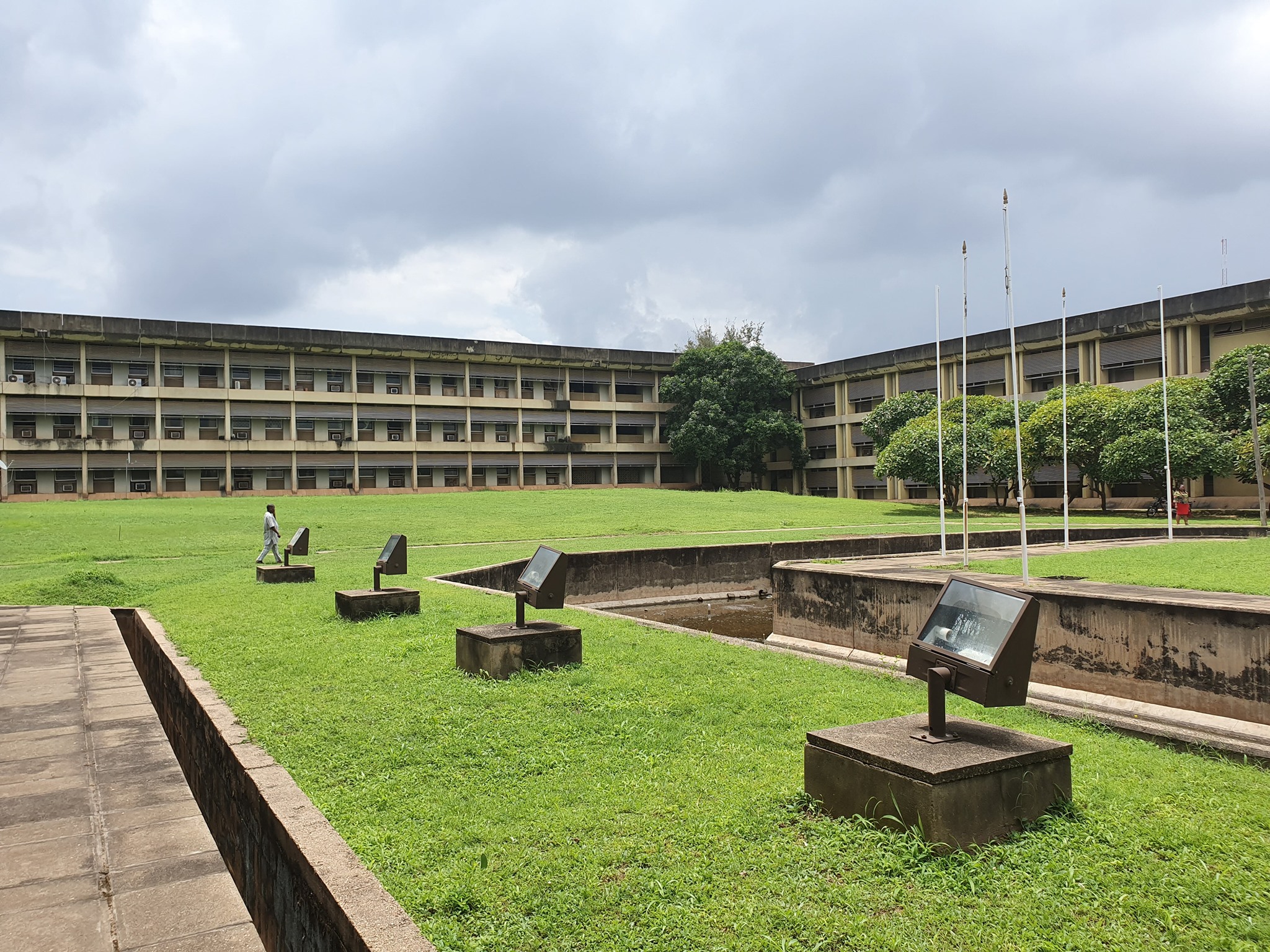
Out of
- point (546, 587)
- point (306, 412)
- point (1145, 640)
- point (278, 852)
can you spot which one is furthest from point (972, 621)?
point (306, 412)

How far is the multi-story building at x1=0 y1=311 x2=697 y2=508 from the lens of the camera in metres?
46.2

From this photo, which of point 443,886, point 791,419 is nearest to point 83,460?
point 791,419

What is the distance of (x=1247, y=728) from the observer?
267 inches

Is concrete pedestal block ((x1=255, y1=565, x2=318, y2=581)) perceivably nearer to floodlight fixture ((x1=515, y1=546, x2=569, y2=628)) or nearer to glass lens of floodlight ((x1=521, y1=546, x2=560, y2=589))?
glass lens of floodlight ((x1=521, y1=546, x2=560, y2=589))

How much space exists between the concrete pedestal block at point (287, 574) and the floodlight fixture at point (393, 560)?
4.26 m

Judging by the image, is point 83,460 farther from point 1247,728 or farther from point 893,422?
point 1247,728

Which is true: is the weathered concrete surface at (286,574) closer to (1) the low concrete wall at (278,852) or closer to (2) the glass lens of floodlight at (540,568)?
(1) the low concrete wall at (278,852)

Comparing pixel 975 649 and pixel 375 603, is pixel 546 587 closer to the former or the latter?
pixel 375 603

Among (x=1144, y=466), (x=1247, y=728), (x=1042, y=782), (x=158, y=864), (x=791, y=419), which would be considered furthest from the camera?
(x=791, y=419)

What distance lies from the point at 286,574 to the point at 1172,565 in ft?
44.2

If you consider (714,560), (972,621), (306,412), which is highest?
(306,412)

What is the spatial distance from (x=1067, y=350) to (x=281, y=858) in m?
47.4

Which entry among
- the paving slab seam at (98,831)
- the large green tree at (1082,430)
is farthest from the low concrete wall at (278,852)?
the large green tree at (1082,430)

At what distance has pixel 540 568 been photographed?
7.82m
